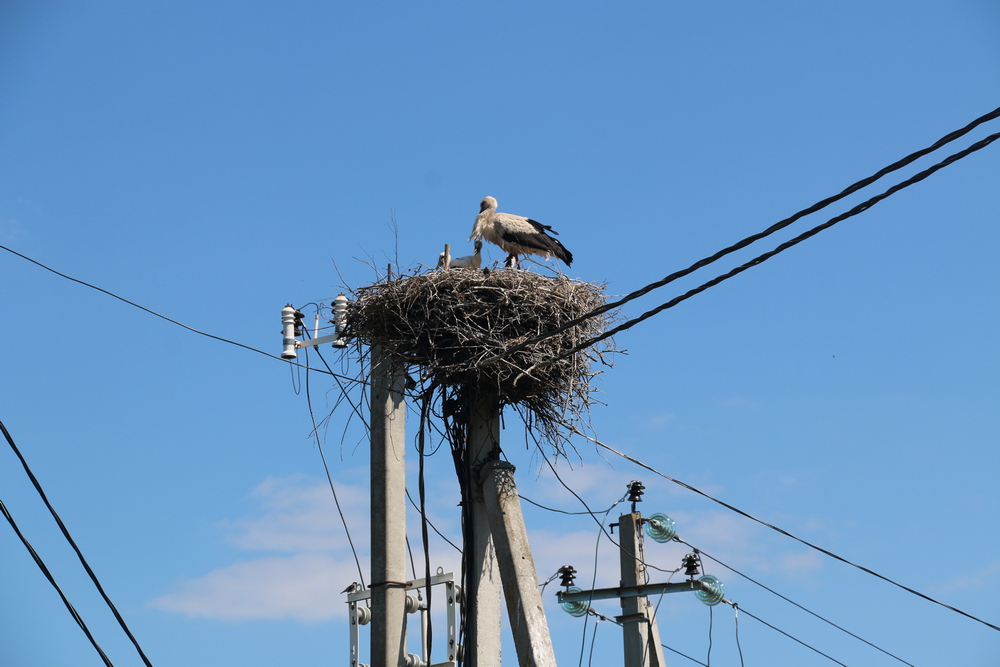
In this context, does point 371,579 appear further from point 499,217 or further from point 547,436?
point 499,217

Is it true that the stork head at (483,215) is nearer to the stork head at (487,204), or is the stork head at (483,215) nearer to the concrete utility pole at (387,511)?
the stork head at (487,204)

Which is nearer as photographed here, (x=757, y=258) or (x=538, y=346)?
(x=757, y=258)

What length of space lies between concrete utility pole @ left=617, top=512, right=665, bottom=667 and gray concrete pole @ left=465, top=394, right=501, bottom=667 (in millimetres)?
2943

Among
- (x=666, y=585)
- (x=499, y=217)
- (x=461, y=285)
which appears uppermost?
(x=499, y=217)

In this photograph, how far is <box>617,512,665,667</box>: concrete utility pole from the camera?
1001 cm

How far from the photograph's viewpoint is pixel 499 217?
11.4m

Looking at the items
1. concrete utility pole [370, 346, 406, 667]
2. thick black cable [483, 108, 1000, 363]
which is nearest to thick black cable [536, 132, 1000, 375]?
thick black cable [483, 108, 1000, 363]

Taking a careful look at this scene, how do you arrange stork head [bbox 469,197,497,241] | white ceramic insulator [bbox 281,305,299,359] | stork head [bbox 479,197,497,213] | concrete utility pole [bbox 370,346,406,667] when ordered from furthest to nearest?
1. stork head [bbox 479,197,497,213]
2. stork head [bbox 469,197,497,241]
3. white ceramic insulator [bbox 281,305,299,359]
4. concrete utility pole [bbox 370,346,406,667]

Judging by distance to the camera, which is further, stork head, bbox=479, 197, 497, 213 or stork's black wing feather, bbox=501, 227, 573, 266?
stork head, bbox=479, 197, 497, 213

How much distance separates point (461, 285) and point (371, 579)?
2189 mm

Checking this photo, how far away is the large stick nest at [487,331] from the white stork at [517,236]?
249 centimetres

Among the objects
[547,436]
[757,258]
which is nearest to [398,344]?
[547,436]

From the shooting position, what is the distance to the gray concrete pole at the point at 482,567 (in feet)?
23.7

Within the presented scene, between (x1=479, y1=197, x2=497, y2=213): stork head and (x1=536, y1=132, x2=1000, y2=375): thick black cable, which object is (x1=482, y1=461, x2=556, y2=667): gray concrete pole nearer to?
(x1=536, y1=132, x2=1000, y2=375): thick black cable
